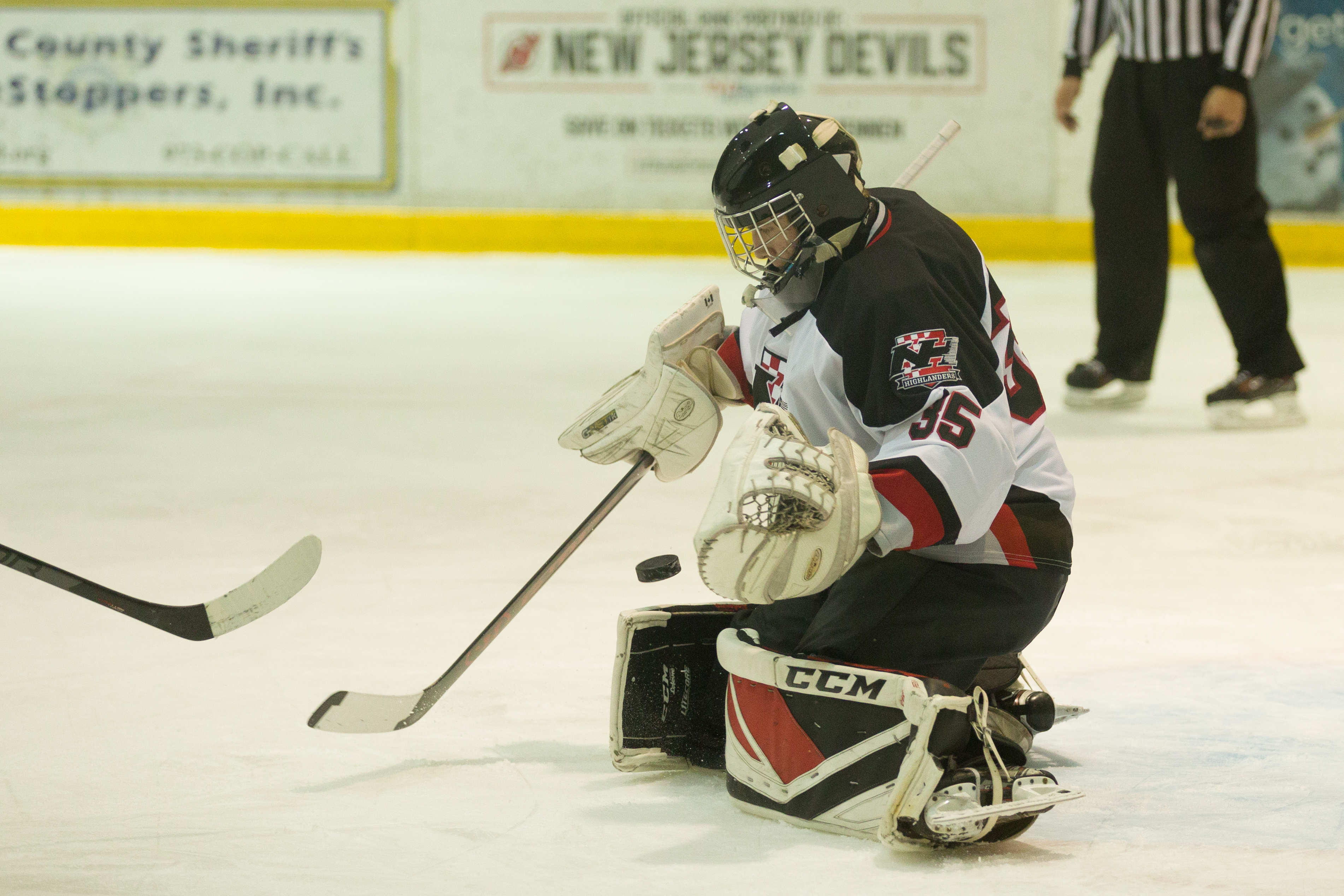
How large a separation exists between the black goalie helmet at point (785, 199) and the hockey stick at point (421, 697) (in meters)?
0.34

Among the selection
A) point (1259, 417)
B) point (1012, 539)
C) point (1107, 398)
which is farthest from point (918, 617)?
point (1107, 398)

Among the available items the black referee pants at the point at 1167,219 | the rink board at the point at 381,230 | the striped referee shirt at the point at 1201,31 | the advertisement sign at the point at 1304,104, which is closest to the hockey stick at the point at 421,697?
the black referee pants at the point at 1167,219

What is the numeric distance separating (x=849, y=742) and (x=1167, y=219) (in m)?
3.17

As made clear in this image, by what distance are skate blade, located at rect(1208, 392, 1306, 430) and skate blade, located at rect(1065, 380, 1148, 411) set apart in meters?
0.33

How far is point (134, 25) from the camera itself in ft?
27.8

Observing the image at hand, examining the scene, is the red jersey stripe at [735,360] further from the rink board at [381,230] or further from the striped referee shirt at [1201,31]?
the rink board at [381,230]

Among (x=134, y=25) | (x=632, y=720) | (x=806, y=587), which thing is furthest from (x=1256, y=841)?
(x=134, y=25)

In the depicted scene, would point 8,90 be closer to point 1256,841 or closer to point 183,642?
point 183,642

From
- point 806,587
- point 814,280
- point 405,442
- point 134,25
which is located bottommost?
point 405,442

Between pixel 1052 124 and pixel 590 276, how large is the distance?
247 centimetres

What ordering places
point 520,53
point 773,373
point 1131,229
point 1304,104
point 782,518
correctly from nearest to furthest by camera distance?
point 782,518
point 773,373
point 1131,229
point 1304,104
point 520,53

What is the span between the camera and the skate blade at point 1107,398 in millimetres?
4453

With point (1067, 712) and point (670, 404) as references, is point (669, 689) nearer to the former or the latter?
point (670, 404)

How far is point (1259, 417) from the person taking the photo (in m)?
4.18
